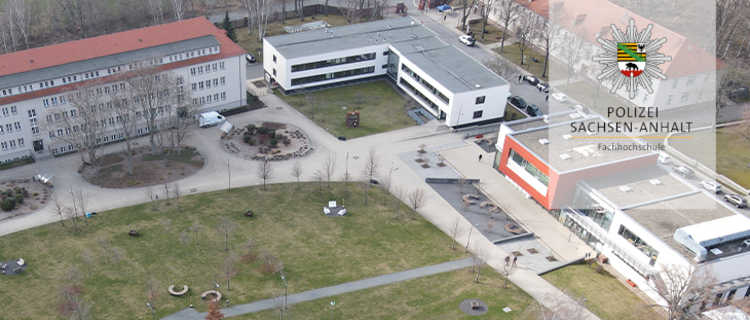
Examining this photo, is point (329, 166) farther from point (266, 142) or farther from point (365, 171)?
point (266, 142)

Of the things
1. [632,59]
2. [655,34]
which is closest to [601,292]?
[632,59]

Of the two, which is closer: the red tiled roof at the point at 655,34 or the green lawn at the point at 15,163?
the green lawn at the point at 15,163

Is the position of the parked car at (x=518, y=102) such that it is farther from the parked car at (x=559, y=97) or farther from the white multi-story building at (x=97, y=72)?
the white multi-story building at (x=97, y=72)

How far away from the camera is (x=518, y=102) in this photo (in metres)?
121

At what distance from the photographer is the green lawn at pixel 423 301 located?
74.4 metres

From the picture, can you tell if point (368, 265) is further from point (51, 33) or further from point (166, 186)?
point (51, 33)

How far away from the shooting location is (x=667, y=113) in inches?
4737

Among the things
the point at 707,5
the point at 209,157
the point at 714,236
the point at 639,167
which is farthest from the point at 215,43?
the point at 707,5

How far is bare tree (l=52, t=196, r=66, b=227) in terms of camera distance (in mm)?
84562

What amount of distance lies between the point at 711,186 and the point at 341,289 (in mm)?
59134

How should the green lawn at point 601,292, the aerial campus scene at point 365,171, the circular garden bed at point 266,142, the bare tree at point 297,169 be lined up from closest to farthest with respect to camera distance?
the aerial campus scene at point 365,171 < the green lawn at point 601,292 < the bare tree at point 297,169 < the circular garden bed at point 266,142

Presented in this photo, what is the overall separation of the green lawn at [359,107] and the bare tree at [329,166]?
6.56 meters

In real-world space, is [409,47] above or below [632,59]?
below

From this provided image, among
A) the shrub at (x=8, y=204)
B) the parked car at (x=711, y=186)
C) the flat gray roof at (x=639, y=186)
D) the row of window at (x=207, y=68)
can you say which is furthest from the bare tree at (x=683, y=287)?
the shrub at (x=8, y=204)
